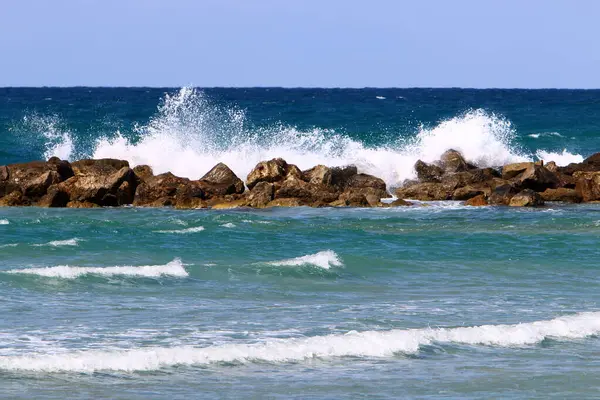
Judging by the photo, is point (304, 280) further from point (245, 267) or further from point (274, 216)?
point (274, 216)

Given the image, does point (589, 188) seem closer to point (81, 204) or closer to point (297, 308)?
point (81, 204)

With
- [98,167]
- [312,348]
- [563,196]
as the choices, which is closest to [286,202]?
[98,167]

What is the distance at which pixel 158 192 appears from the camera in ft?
92.8

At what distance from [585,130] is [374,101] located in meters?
24.5

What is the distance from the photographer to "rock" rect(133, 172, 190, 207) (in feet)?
92.5

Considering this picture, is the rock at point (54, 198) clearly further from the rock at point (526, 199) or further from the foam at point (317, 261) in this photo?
the rock at point (526, 199)

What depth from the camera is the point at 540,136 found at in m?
50.5

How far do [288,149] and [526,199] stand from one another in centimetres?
1152

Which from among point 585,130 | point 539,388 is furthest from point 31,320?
point 585,130

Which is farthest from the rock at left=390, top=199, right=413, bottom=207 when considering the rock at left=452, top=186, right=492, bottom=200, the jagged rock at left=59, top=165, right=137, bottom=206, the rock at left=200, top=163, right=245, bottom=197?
the jagged rock at left=59, top=165, right=137, bottom=206

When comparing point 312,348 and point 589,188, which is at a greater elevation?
point 589,188

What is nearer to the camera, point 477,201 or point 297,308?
point 297,308

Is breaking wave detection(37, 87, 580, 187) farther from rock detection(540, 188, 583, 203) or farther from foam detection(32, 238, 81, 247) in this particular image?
foam detection(32, 238, 81, 247)

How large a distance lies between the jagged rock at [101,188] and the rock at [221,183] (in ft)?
6.29
